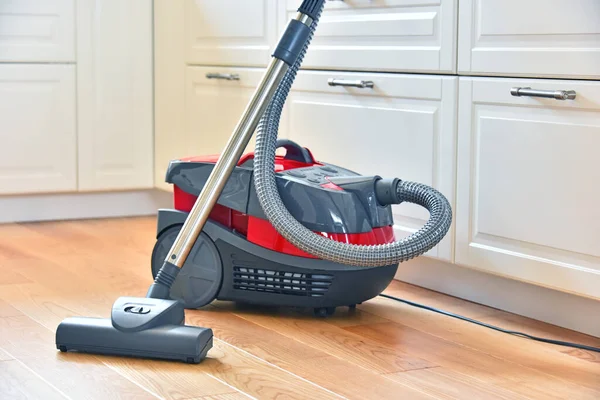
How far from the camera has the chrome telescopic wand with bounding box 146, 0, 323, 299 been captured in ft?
5.39

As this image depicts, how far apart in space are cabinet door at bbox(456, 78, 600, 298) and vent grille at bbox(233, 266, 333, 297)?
0.36m

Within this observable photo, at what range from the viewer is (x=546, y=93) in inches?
68.0

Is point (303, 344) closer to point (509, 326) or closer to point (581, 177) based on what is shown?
point (509, 326)

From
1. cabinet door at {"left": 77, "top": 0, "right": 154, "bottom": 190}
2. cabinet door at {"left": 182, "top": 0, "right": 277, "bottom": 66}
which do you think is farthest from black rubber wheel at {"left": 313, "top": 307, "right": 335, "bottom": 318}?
cabinet door at {"left": 77, "top": 0, "right": 154, "bottom": 190}

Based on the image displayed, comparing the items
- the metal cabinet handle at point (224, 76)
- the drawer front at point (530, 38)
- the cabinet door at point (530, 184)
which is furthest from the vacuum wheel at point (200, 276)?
the metal cabinet handle at point (224, 76)

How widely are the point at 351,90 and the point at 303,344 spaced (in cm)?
76

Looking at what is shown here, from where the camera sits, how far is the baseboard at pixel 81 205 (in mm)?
2967

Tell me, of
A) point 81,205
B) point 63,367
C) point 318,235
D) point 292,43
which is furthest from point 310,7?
point 81,205

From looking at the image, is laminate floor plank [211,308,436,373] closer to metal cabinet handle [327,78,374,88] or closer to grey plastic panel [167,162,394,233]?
grey plastic panel [167,162,394,233]

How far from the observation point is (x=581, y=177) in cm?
169

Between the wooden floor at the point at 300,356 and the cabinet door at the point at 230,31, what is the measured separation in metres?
0.75

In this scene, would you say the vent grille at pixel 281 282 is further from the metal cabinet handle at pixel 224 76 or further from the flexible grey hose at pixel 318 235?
the metal cabinet handle at pixel 224 76

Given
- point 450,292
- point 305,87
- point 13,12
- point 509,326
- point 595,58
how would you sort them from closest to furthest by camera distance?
point 595,58 < point 509,326 < point 450,292 < point 305,87 < point 13,12

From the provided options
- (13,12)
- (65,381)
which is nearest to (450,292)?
(65,381)
